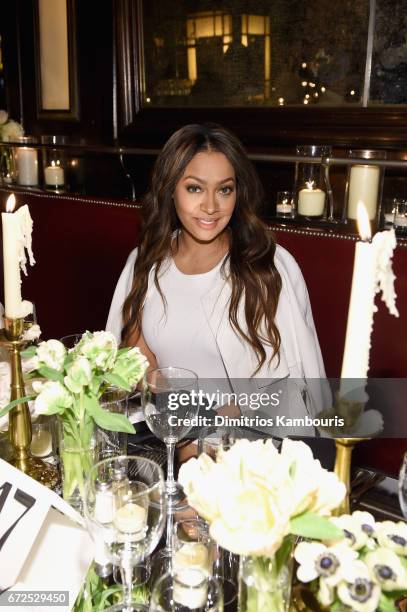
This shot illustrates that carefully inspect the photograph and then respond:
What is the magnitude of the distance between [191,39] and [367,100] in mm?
1019

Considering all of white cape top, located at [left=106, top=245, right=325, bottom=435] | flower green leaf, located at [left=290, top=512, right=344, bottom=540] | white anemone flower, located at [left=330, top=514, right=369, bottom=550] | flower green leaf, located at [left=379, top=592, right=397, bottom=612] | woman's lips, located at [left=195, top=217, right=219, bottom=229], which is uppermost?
woman's lips, located at [left=195, top=217, right=219, bottom=229]

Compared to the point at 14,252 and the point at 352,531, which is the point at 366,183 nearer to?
the point at 14,252

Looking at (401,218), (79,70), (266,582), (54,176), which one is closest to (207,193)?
(401,218)

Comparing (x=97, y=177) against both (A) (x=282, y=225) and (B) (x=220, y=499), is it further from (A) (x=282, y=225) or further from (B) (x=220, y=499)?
(B) (x=220, y=499)

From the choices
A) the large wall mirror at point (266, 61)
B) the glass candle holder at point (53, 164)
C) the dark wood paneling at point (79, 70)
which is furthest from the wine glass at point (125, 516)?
the dark wood paneling at point (79, 70)

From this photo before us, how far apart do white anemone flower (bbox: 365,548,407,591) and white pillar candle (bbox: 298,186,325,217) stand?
1.73 metres

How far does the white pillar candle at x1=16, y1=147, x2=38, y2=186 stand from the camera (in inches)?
125

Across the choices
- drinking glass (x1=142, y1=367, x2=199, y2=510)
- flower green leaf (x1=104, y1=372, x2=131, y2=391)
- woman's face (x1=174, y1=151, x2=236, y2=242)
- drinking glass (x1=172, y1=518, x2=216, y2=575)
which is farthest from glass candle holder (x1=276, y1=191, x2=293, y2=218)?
drinking glass (x1=172, y1=518, x2=216, y2=575)

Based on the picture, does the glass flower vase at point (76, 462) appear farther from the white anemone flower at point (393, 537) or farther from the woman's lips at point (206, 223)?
the woman's lips at point (206, 223)

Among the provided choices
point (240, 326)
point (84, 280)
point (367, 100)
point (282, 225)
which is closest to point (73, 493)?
point (240, 326)

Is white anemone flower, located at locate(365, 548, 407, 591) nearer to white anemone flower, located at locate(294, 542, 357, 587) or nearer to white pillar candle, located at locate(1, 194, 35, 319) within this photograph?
white anemone flower, located at locate(294, 542, 357, 587)

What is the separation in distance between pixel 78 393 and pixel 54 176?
231cm

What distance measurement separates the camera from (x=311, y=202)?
224cm

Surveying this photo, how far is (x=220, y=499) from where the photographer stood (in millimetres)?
574
